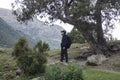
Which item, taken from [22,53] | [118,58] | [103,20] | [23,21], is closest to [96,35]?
[103,20]

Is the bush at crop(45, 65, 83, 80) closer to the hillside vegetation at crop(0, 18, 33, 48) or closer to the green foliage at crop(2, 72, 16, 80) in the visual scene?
the green foliage at crop(2, 72, 16, 80)

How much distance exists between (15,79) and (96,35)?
44.7 ft

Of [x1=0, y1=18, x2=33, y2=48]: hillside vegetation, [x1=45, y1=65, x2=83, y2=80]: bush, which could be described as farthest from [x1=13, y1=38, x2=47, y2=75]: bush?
[x1=0, y1=18, x2=33, y2=48]: hillside vegetation

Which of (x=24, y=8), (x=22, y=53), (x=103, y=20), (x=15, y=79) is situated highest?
(x=24, y=8)

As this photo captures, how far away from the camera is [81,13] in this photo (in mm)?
27875

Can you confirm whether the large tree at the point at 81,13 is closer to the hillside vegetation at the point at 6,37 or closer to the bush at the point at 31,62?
the bush at the point at 31,62

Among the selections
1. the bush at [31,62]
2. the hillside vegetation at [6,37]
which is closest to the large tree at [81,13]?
the bush at [31,62]

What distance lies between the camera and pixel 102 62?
90.8 feet

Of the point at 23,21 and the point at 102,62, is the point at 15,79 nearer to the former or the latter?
the point at 102,62

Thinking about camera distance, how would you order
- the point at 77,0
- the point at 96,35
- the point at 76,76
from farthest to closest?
the point at 96,35
the point at 77,0
the point at 76,76

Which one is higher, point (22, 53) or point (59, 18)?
point (59, 18)

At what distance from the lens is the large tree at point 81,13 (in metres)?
28.5

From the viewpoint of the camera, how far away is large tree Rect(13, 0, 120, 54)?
1120 inches

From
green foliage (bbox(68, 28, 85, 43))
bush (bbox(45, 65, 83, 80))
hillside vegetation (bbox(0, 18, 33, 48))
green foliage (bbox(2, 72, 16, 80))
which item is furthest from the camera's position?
hillside vegetation (bbox(0, 18, 33, 48))
